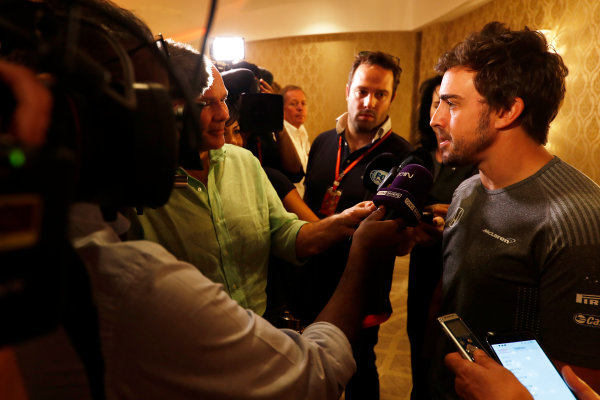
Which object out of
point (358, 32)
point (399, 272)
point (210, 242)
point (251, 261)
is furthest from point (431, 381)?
point (358, 32)

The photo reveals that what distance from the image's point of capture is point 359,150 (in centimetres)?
217

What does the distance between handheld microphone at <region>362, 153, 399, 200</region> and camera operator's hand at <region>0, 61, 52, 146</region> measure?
129cm

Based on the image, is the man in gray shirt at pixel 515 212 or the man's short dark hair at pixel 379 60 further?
the man's short dark hair at pixel 379 60

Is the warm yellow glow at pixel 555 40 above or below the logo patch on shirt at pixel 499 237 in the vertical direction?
above

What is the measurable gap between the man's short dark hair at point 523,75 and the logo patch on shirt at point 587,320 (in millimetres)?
528

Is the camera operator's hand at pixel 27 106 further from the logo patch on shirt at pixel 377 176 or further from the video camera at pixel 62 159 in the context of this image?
the logo patch on shirt at pixel 377 176

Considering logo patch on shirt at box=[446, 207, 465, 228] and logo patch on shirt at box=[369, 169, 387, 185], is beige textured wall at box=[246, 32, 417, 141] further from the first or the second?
logo patch on shirt at box=[446, 207, 465, 228]

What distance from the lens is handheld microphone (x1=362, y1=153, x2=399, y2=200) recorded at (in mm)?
1544

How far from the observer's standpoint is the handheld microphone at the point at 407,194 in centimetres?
109

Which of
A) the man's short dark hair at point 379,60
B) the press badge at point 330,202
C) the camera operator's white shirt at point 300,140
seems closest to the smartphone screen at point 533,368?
the press badge at point 330,202

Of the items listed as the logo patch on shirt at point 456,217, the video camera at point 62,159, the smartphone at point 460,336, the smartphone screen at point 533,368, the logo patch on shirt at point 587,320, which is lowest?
the smartphone screen at point 533,368

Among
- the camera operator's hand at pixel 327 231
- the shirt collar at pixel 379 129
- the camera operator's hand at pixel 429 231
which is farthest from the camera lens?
the shirt collar at pixel 379 129

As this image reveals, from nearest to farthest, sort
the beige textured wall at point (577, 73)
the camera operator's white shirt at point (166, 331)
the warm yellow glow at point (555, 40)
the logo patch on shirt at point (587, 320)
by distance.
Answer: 1. the camera operator's white shirt at point (166, 331)
2. the logo patch on shirt at point (587, 320)
3. the beige textured wall at point (577, 73)
4. the warm yellow glow at point (555, 40)

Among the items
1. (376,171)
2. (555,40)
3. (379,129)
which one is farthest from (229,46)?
(376,171)
